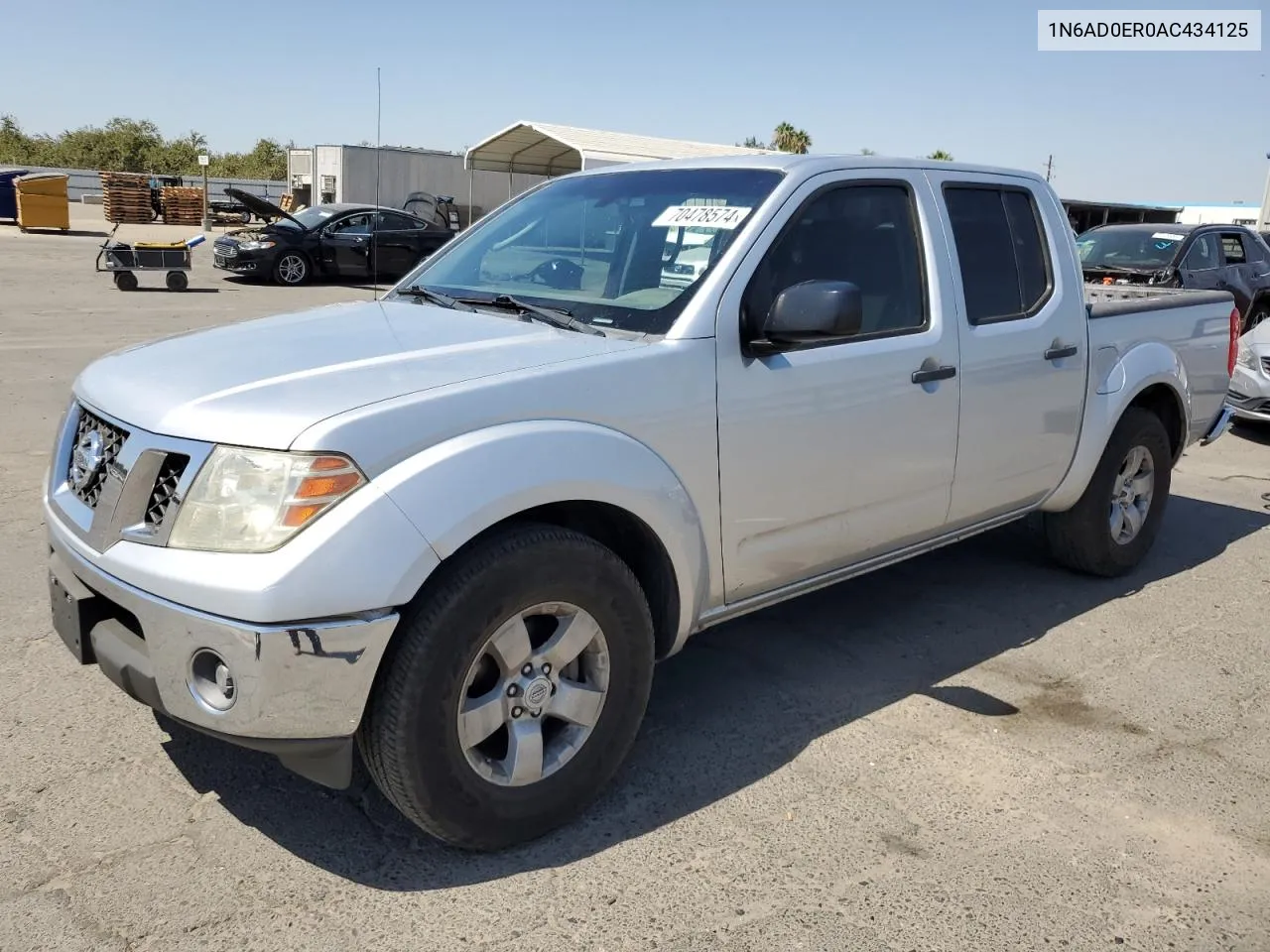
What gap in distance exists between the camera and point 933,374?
388 cm

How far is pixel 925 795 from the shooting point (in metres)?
3.29

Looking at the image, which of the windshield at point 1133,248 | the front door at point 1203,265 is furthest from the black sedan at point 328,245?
the front door at point 1203,265

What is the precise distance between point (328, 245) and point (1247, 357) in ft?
51.8

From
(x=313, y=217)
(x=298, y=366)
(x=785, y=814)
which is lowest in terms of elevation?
(x=785, y=814)

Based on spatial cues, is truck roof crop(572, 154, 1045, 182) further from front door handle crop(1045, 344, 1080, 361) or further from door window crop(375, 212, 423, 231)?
door window crop(375, 212, 423, 231)

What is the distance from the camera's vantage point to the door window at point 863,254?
11.5 ft

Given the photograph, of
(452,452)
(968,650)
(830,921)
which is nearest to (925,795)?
(830,921)

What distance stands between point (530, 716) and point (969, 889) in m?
1.25

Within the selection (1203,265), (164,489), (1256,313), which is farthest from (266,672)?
(1256,313)

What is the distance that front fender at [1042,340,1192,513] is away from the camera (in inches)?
188

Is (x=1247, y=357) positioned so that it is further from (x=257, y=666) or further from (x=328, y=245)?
(x=328, y=245)

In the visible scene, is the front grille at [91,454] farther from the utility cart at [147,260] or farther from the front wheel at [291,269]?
the front wheel at [291,269]

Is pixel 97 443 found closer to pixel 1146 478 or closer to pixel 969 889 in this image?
pixel 969 889

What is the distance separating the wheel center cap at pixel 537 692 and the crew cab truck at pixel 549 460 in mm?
12
